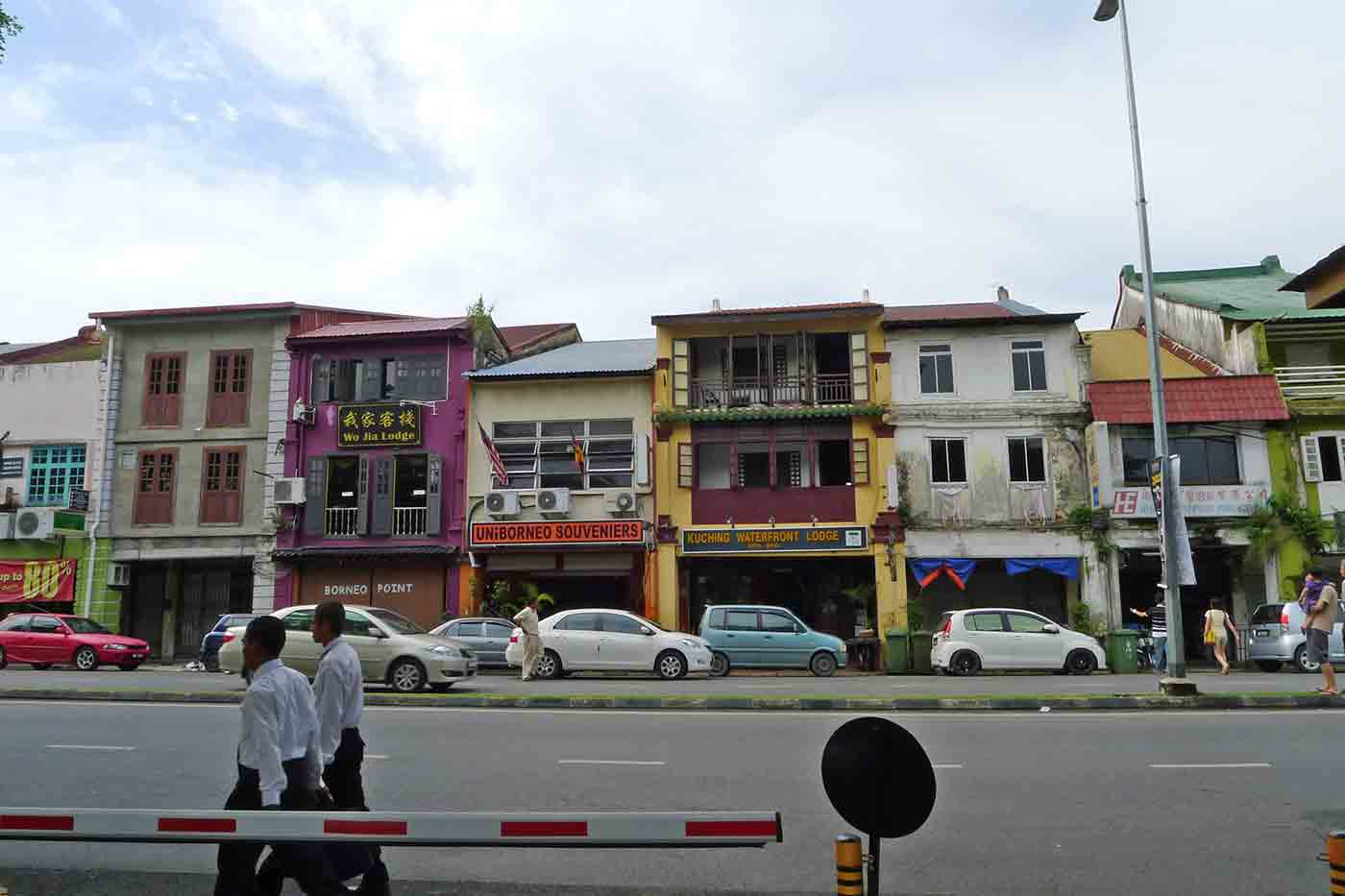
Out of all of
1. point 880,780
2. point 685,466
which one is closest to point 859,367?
point 685,466

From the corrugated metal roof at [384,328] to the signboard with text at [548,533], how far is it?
6.04m

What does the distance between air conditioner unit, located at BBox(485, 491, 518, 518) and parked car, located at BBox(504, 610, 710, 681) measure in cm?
769

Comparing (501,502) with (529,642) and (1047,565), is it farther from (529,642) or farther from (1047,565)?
(1047,565)

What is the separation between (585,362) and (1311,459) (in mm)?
19911

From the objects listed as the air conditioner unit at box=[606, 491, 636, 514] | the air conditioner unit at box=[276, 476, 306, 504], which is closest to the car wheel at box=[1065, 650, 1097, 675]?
the air conditioner unit at box=[606, 491, 636, 514]

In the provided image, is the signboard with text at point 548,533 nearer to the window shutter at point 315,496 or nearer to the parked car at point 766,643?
the window shutter at point 315,496

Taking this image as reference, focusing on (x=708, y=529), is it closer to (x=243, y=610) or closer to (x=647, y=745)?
(x=243, y=610)

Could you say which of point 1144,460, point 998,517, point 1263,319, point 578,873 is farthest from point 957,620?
point 578,873

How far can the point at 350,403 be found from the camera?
3014 cm

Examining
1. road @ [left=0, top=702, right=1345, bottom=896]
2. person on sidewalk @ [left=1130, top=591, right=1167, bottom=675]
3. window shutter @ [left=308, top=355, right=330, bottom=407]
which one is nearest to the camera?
road @ [left=0, top=702, right=1345, bottom=896]

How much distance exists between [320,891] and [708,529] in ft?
77.4

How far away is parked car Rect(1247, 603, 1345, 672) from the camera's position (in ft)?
70.9

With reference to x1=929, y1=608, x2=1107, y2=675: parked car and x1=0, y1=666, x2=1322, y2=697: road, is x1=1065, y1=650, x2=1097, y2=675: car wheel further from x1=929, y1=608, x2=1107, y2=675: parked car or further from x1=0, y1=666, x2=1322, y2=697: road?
x1=0, y1=666, x2=1322, y2=697: road

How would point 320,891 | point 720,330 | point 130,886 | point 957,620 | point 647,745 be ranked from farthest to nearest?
point 720,330
point 957,620
point 647,745
point 130,886
point 320,891
